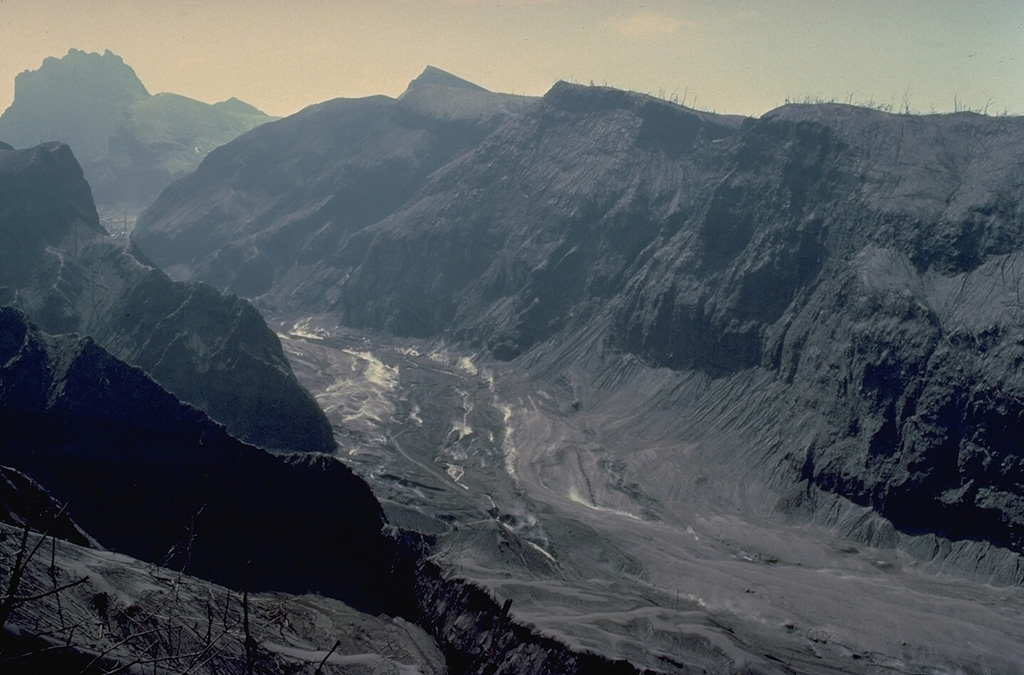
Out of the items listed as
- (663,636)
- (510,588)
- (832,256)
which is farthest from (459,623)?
(832,256)

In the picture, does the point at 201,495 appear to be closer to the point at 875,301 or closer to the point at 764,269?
the point at 875,301

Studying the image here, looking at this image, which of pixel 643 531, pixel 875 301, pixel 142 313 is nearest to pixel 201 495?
pixel 643 531

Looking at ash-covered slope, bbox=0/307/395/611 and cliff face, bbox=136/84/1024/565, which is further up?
cliff face, bbox=136/84/1024/565

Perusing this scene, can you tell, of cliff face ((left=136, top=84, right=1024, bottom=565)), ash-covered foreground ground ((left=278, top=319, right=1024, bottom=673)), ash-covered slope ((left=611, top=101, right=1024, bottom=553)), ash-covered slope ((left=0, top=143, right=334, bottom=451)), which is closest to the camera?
ash-covered foreground ground ((left=278, top=319, right=1024, bottom=673))

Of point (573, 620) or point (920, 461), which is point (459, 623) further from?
point (920, 461)

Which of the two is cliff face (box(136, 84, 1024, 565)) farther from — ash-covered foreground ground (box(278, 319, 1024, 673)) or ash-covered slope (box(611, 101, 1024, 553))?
ash-covered foreground ground (box(278, 319, 1024, 673))

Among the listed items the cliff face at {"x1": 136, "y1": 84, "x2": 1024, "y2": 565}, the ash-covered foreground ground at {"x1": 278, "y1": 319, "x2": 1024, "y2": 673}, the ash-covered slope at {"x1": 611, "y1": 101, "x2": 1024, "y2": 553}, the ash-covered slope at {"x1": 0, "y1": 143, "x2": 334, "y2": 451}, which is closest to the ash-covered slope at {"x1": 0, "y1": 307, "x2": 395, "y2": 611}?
the ash-covered foreground ground at {"x1": 278, "y1": 319, "x2": 1024, "y2": 673}
